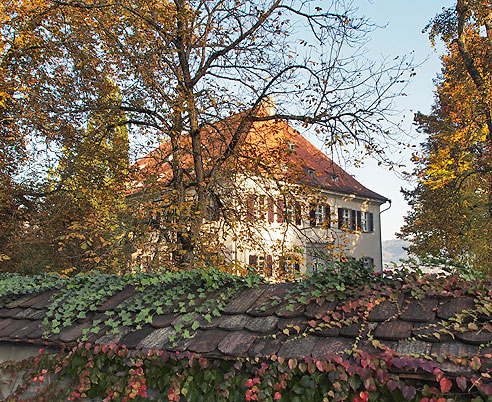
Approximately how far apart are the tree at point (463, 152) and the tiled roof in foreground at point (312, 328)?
1103 cm

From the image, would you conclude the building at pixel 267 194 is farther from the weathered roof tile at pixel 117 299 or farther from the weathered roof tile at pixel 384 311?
the weathered roof tile at pixel 384 311

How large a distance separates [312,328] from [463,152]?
53.0 ft

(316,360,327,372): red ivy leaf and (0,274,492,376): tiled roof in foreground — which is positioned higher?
(0,274,492,376): tiled roof in foreground

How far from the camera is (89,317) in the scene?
3375mm

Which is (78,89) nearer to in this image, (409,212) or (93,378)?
(93,378)

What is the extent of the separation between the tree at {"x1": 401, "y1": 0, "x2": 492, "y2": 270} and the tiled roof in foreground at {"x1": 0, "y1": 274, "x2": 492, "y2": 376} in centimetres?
1103

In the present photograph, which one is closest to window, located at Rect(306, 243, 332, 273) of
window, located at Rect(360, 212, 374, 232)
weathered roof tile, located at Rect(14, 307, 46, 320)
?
weathered roof tile, located at Rect(14, 307, 46, 320)

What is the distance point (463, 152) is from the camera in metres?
16.7

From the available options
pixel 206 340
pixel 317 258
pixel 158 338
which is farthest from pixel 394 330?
pixel 317 258

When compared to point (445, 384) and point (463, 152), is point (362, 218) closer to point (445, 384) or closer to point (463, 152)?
point (463, 152)

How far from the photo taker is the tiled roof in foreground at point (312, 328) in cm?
224

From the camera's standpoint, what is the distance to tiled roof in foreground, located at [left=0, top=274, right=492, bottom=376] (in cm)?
224

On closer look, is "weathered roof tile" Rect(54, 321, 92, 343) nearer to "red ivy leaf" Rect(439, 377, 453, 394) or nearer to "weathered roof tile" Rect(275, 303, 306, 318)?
"weathered roof tile" Rect(275, 303, 306, 318)

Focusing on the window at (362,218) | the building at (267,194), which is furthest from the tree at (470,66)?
the window at (362,218)
